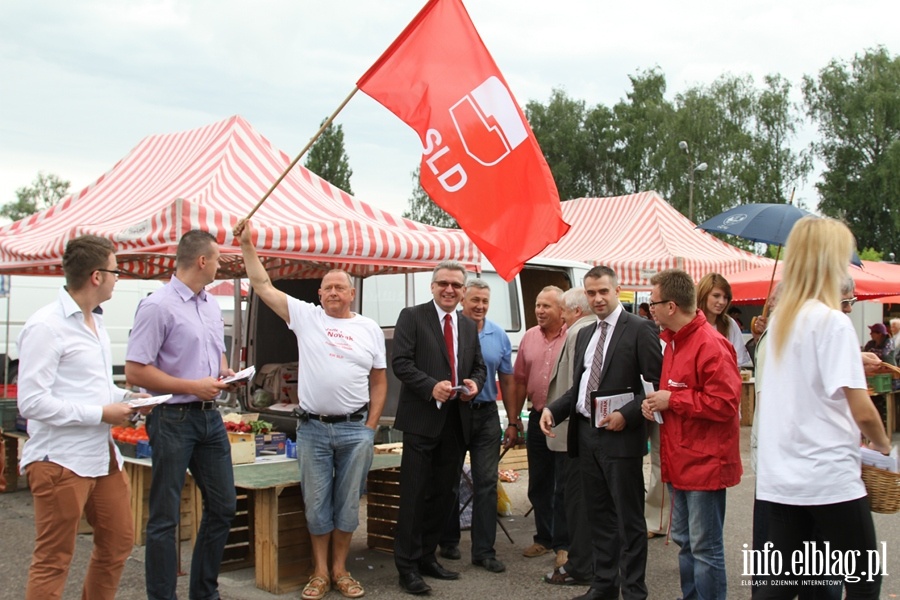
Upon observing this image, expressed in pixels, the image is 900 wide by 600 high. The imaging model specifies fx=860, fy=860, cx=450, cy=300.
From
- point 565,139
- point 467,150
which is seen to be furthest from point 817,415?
point 565,139

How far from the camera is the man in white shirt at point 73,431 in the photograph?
3.72 meters

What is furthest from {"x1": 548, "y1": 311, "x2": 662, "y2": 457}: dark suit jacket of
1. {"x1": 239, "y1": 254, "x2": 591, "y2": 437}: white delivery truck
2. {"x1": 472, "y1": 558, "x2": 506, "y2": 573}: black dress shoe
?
{"x1": 239, "y1": 254, "x2": 591, "y2": 437}: white delivery truck

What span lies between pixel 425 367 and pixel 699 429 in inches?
74.3

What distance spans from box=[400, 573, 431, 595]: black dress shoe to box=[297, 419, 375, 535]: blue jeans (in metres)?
0.48

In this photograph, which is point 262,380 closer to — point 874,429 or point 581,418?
point 581,418

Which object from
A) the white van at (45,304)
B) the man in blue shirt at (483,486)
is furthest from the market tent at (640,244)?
the white van at (45,304)

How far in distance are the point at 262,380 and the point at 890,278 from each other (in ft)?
29.0

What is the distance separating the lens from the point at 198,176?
7598mm

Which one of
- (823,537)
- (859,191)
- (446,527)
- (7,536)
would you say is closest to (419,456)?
(446,527)

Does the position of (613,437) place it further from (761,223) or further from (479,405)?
(761,223)

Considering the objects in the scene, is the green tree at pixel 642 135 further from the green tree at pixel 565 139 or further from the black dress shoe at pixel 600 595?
the black dress shoe at pixel 600 595

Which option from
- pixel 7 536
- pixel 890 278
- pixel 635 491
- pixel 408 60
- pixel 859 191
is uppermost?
pixel 859 191

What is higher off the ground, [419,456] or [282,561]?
[419,456]

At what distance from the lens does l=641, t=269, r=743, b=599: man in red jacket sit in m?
4.41
